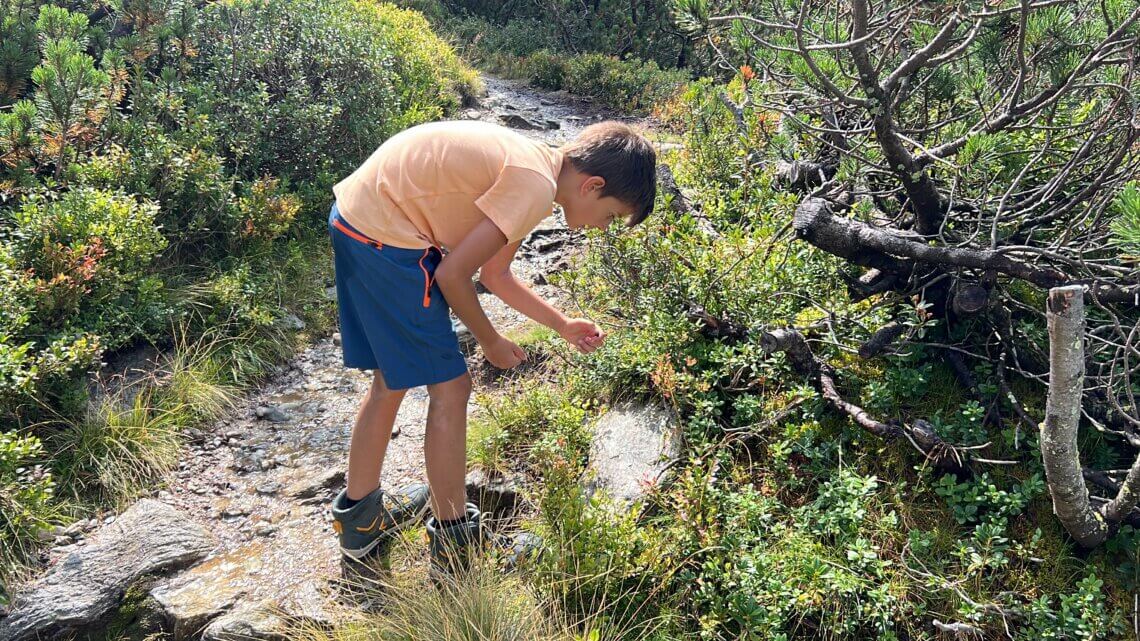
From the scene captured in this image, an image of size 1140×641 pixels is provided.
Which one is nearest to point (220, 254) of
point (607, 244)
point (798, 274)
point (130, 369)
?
point (130, 369)

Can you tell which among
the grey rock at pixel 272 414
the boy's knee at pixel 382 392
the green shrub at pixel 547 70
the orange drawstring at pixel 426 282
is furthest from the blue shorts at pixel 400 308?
the green shrub at pixel 547 70

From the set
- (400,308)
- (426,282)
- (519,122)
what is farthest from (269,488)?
(519,122)

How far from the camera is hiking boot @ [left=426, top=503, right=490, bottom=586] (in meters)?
2.77

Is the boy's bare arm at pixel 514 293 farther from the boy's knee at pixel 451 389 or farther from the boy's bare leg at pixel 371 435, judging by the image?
the boy's bare leg at pixel 371 435

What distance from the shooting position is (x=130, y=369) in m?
4.21

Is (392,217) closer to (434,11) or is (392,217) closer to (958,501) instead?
(958,501)

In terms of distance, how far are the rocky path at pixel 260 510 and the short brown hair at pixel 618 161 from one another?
1956mm

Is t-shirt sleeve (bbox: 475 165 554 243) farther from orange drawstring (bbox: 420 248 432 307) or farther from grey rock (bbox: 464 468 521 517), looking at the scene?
grey rock (bbox: 464 468 521 517)

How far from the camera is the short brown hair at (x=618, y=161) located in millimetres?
2555

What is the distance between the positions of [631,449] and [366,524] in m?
1.24

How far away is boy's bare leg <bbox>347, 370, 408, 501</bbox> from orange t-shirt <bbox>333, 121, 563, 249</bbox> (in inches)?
26.1

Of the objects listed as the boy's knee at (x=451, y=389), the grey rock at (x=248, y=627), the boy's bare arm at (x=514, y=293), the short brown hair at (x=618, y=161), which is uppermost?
the short brown hair at (x=618, y=161)

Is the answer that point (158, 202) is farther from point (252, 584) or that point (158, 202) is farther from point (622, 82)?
point (622, 82)

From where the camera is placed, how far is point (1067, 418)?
2.33 meters
